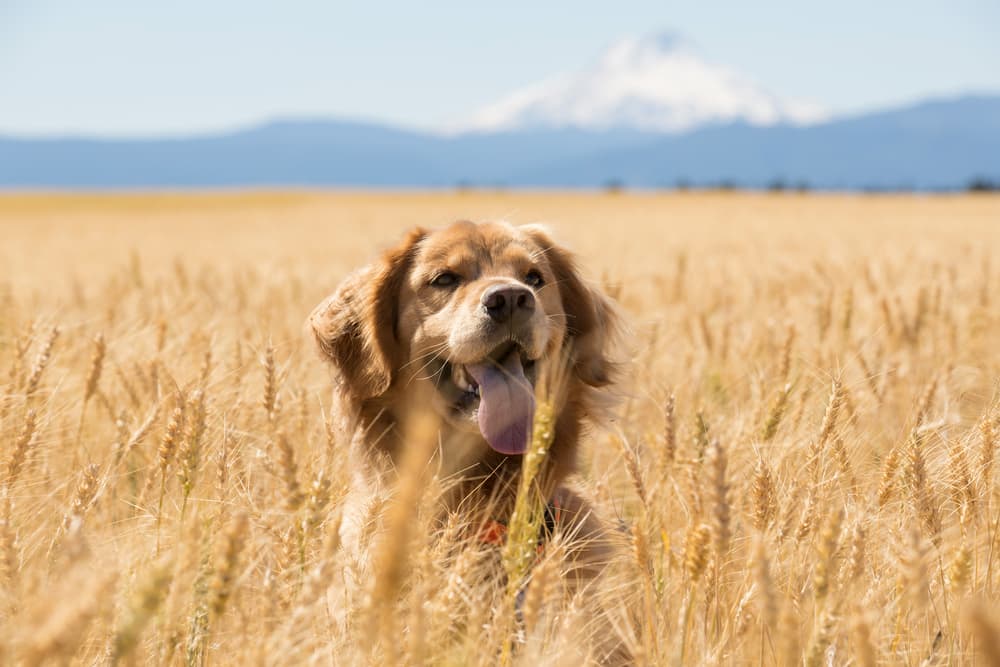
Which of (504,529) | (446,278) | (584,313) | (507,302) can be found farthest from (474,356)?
(584,313)

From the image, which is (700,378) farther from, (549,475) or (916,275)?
(916,275)

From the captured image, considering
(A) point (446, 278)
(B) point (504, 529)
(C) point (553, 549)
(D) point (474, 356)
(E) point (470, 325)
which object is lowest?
(B) point (504, 529)

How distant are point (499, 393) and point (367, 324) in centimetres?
75

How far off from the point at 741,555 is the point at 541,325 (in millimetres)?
1052

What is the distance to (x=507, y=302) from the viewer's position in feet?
10.3

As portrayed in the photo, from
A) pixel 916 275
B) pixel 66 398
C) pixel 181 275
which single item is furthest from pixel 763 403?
pixel 916 275

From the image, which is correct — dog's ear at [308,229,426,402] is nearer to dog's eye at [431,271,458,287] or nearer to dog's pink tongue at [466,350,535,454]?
dog's eye at [431,271,458,287]

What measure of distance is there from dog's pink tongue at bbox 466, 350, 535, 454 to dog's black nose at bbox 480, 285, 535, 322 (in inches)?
7.8

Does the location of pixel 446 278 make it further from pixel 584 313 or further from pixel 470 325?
pixel 584 313

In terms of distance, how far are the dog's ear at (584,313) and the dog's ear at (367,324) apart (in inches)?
22.5

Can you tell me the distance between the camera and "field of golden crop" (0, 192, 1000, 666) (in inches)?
57.4

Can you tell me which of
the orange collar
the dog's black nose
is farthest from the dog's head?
the orange collar

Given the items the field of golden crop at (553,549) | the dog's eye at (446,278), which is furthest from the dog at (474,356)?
the field of golden crop at (553,549)

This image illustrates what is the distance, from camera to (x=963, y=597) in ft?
6.17
